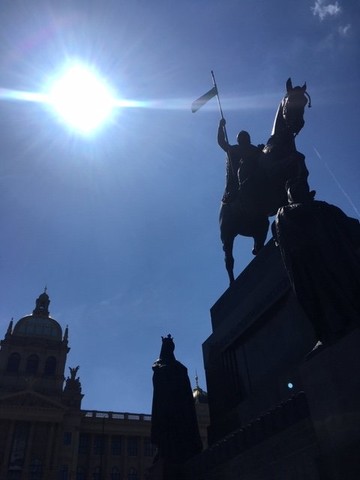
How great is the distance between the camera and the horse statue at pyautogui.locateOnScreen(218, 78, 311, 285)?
28.0 feet

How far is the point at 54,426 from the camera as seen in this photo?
2415 inches

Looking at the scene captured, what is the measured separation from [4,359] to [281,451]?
7161cm

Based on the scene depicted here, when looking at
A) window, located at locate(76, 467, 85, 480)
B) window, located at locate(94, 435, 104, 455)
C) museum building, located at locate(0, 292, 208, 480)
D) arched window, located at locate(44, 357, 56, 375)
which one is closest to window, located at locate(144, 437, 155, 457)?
museum building, located at locate(0, 292, 208, 480)

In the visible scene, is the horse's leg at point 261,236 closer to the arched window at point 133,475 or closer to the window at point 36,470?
the window at point 36,470

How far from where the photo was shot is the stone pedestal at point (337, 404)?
4.08 m

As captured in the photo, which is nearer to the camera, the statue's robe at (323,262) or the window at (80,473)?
the statue's robe at (323,262)

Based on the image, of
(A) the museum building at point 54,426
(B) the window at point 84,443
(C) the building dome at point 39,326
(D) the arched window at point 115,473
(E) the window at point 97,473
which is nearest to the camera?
(A) the museum building at point 54,426

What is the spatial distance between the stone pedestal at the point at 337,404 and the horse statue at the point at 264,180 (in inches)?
143

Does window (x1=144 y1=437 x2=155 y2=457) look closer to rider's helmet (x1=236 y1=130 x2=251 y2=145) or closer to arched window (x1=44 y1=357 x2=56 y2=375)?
arched window (x1=44 y1=357 x2=56 y2=375)

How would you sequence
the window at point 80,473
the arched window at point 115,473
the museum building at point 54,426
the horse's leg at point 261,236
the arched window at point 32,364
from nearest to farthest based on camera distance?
1. the horse's leg at point 261,236
2. the museum building at point 54,426
3. the window at point 80,473
4. the arched window at point 115,473
5. the arched window at point 32,364

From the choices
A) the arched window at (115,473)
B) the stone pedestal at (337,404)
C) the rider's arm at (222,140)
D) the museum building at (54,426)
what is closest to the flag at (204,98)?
the rider's arm at (222,140)

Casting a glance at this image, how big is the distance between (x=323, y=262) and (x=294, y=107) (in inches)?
177

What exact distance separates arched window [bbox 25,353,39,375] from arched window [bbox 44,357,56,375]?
1.55m

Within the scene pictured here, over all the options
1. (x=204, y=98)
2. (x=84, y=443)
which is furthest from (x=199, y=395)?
(x=204, y=98)
